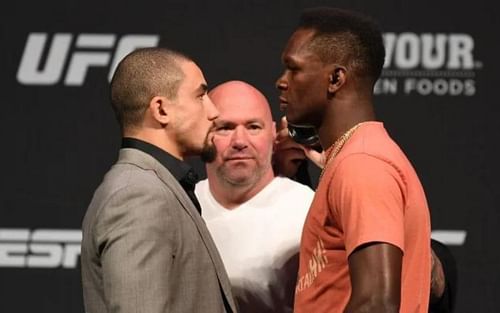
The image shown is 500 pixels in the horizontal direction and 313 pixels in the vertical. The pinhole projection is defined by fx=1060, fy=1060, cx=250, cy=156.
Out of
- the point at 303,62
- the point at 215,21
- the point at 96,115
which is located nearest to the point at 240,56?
the point at 215,21

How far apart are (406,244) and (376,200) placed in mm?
173

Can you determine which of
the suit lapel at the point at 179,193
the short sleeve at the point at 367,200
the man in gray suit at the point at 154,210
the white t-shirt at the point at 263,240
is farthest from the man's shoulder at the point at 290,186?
the short sleeve at the point at 367,200

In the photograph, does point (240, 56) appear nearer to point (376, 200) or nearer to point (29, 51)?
point (29, 51)

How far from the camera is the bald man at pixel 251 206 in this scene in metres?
2.77

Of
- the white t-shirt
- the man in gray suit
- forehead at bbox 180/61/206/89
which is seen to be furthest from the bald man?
forehead at bbox 180/61/206/89

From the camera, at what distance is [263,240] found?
2836 millimetres

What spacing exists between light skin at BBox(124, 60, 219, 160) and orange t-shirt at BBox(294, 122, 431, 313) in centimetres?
48

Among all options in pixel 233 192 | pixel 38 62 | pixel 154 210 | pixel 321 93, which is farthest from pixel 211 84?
pixel 321 93

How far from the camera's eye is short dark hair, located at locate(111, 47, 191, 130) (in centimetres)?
230

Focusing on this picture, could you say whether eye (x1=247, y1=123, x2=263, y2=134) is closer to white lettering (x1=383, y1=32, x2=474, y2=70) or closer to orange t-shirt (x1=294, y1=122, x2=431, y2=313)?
white lettering (x1=383, y1=32, x2=474, y2=70)

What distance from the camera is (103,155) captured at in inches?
151

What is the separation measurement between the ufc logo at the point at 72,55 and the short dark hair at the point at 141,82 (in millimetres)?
1503

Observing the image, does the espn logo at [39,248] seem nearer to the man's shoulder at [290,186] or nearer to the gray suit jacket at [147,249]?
the man's shoulder at [290,186]

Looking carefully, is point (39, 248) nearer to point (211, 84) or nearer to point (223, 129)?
point (211, 84)
